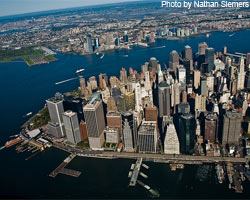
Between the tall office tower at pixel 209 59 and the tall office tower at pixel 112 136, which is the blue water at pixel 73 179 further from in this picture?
the tall office tower at pixel 209 59

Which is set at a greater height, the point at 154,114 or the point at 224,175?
the point at 154,114

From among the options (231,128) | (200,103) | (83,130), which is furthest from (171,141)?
(83,130)

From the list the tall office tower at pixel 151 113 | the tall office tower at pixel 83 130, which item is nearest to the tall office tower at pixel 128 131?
the tall office tower at pixel 151 113

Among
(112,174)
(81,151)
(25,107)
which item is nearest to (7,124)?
(25,107)

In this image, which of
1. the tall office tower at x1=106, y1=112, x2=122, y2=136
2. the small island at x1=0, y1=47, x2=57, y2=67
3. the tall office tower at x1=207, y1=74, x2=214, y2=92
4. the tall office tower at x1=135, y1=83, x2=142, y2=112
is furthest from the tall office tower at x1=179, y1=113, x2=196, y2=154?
the small island at x1=0, y1=47, x2=57, y2=67

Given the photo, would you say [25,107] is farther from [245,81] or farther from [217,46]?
[217,46]

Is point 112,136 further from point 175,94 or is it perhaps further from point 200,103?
point 200,103

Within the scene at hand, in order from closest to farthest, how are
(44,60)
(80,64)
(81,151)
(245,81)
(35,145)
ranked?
(81,151), (35,145), (245,81), (80,64), (44,60)

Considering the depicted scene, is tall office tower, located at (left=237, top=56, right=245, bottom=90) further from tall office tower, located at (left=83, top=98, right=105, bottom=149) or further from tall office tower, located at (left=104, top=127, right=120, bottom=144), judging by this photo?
tall office tower, located at (left=83, top=98, right=105, bottom=149)
